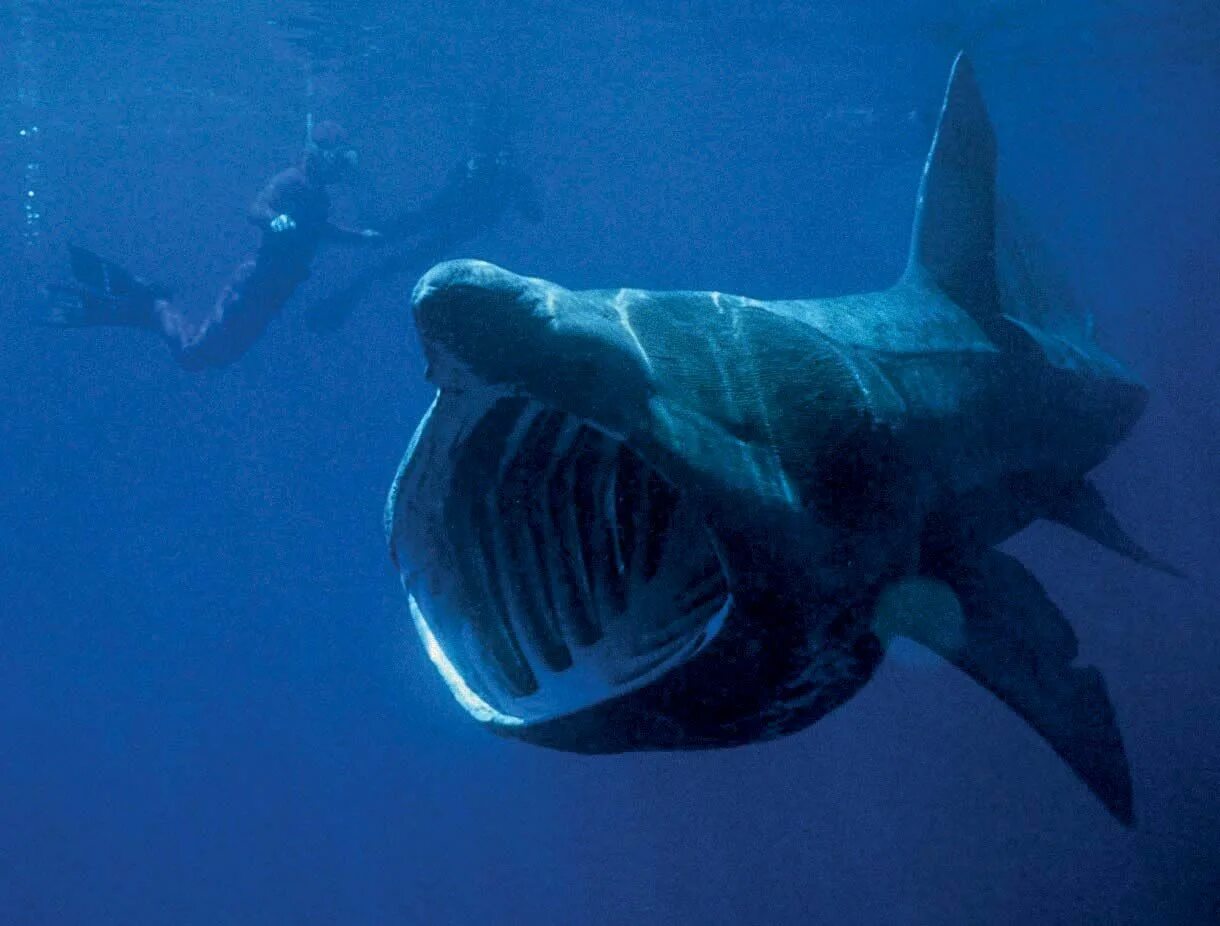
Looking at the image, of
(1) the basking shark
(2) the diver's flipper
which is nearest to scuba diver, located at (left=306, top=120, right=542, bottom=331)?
(2) the diver's flipper

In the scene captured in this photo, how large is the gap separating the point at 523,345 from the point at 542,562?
931 mm

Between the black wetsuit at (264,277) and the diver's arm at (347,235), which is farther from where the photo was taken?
the diver's arm at (347,235)

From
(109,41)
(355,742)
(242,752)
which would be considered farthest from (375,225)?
(242,752)

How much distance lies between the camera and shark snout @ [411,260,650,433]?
5.12 feet

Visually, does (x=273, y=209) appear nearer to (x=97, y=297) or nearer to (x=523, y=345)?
(x=97, y=297)

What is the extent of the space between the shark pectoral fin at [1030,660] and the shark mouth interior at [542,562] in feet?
2.49

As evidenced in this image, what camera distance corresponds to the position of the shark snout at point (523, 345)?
156 centimetres

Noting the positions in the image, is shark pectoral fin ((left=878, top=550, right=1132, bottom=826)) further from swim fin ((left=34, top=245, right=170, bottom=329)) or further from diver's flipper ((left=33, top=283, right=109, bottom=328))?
diver's flipper ((left=33, top=283, right=109, bottom=328))

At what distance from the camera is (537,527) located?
2412 mm

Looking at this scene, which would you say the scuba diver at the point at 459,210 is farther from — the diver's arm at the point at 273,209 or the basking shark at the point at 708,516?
the basking shark at the point at 708,516

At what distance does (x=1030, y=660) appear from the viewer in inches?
110

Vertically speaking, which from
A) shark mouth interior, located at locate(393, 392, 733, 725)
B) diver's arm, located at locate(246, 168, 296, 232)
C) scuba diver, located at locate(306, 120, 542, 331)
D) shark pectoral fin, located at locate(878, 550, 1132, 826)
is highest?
shark mouth interior, located at locate(393, 392, 733, 725)

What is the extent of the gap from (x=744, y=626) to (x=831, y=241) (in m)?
59.4

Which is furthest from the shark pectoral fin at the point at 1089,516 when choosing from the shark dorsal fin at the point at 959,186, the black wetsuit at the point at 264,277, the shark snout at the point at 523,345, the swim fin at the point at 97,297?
the swim fin at the point at 97,297
